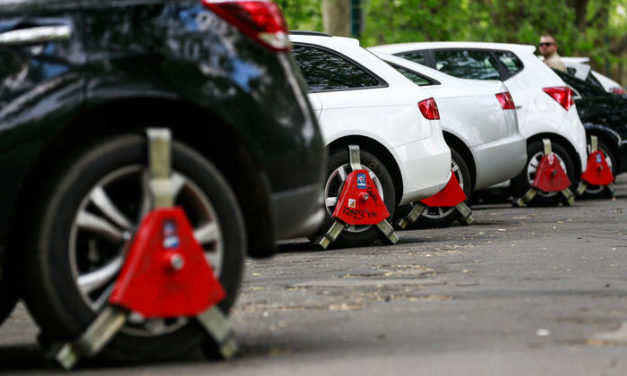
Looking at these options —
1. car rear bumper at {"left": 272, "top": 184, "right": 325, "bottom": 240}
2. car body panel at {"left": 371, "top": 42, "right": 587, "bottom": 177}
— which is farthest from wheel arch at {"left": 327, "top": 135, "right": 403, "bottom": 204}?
car rear bumper at {"left": 272, "top": 184, "right": 325, "bottom": 240}

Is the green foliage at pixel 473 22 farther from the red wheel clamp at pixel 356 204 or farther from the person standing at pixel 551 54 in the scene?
the red wheel clamp at pixel 356 204

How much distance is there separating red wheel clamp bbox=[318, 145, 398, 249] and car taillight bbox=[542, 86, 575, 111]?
4.98 metres

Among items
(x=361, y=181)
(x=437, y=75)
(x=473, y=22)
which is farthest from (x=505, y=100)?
(x=473, y=22)

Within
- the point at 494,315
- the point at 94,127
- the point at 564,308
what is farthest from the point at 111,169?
the point at 564,308

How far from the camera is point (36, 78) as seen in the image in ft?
16.3

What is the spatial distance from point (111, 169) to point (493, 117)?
8.50 metres

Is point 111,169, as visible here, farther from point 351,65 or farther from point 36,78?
→ point 351,65

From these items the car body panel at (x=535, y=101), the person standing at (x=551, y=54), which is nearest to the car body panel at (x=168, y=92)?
the car body panel at (x=535, y=101)

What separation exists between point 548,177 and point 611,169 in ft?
6.52

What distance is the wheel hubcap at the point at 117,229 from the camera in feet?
16.2

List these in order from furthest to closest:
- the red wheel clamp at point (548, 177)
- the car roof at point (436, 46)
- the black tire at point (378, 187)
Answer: the red wheel clamp at point (548, 177) → the car roof at point (436, 46) → the black tire at point (378, 187)

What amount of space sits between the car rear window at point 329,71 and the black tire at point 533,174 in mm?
4823

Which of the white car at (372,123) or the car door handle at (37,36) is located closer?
the car door handle at (37,36)

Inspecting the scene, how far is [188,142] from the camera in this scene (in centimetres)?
538
